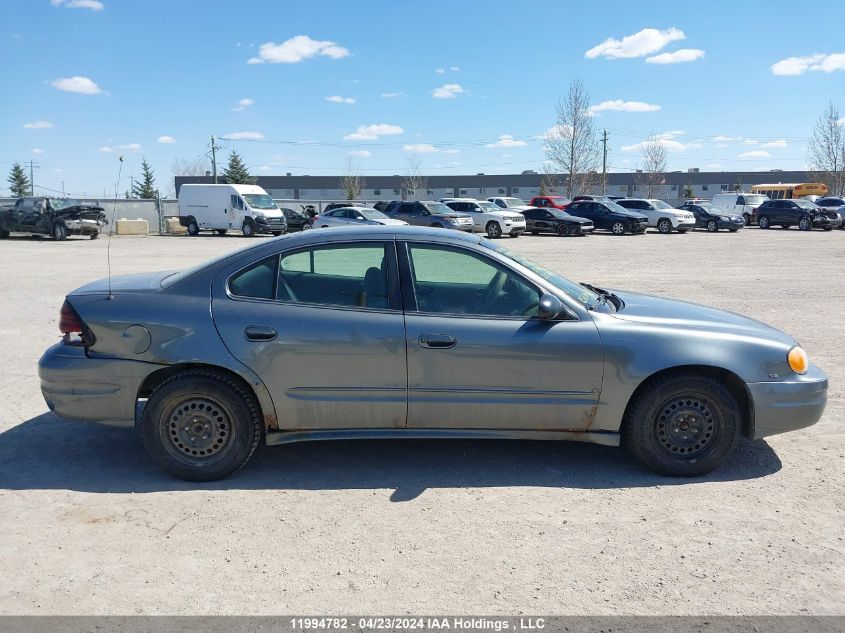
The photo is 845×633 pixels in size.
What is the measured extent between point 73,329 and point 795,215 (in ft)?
136

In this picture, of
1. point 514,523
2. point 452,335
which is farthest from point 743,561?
point 452,335

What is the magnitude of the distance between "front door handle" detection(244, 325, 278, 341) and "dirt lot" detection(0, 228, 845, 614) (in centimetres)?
94

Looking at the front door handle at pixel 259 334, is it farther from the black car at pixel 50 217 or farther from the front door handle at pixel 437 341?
the black car at pixel 50 217

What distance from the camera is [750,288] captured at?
13.7 m

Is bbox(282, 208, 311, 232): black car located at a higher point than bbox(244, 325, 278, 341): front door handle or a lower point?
higher

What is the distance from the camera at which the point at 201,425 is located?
4469 millimetres

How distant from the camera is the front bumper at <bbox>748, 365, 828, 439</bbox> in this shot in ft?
14.8

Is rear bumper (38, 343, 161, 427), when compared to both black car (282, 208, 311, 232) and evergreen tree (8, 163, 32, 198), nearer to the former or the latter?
black car (282, 208, 311, 232)

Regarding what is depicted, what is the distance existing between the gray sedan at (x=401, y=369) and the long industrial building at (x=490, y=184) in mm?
85597

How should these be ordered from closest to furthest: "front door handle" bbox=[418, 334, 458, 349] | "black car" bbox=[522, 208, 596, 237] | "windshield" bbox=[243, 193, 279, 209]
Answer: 1. "front door handle" bbox=[418, 334, 458, 349]
2. "black car" bbox=[522, 208, 596, 237]
3. "windshield" bbox=[243, 193, 279, 209]

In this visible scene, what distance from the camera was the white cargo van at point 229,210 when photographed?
3325cm

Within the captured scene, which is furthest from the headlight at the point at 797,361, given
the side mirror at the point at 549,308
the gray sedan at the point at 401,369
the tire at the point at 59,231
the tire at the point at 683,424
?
the tire at the point at 59,231

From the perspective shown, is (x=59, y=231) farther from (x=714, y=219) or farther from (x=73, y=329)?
(x=714, y=219)

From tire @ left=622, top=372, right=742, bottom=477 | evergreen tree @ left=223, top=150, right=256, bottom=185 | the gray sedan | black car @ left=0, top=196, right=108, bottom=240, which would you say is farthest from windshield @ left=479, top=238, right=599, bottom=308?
evergreen tree @ left=223, top=150, right=256, bottom=185
